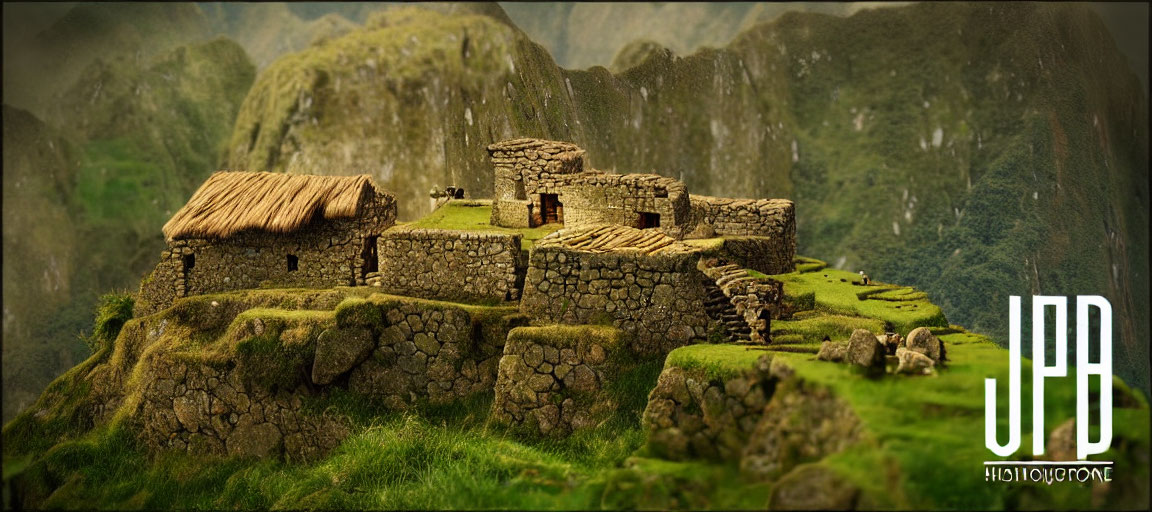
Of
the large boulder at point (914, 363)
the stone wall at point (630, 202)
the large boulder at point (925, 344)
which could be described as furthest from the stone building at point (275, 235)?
the large boulder at point (914, 363)

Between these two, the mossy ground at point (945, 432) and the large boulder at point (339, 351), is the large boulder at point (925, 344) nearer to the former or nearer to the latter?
the mossy ground at point (945, 432)

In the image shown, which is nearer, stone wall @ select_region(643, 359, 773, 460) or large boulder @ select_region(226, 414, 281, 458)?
stone wall @ select_region(643, 359, 773, 460)

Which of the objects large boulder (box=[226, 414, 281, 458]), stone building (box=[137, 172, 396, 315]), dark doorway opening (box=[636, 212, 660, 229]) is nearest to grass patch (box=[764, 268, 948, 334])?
dark doorway opening (box=[636, 212, 660, 229])

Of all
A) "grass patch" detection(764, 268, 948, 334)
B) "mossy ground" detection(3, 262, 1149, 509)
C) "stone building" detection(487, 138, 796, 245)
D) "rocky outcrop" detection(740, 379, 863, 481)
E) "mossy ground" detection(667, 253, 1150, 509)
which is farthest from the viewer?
"stone building" detection(487, 138, 796, 245)

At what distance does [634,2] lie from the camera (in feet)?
125

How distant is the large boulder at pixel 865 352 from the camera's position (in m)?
15.6

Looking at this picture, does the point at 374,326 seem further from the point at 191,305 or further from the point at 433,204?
the point at 433,204

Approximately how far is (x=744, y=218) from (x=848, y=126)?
19.5m

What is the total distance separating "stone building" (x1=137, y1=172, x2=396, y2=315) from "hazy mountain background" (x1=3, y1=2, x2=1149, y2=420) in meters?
4.19

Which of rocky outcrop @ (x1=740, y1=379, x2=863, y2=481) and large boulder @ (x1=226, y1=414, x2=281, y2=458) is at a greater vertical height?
rocky outcrop @ (x1=740, y1=379, x2=863, y2=481)

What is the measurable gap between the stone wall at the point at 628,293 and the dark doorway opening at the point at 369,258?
3.90 meters

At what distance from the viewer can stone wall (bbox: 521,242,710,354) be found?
64.3 feet

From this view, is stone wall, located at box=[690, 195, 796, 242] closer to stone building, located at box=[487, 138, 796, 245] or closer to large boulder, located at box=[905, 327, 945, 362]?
stone building, located at box=[487, 138, 796, 245]

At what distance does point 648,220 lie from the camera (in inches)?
938
